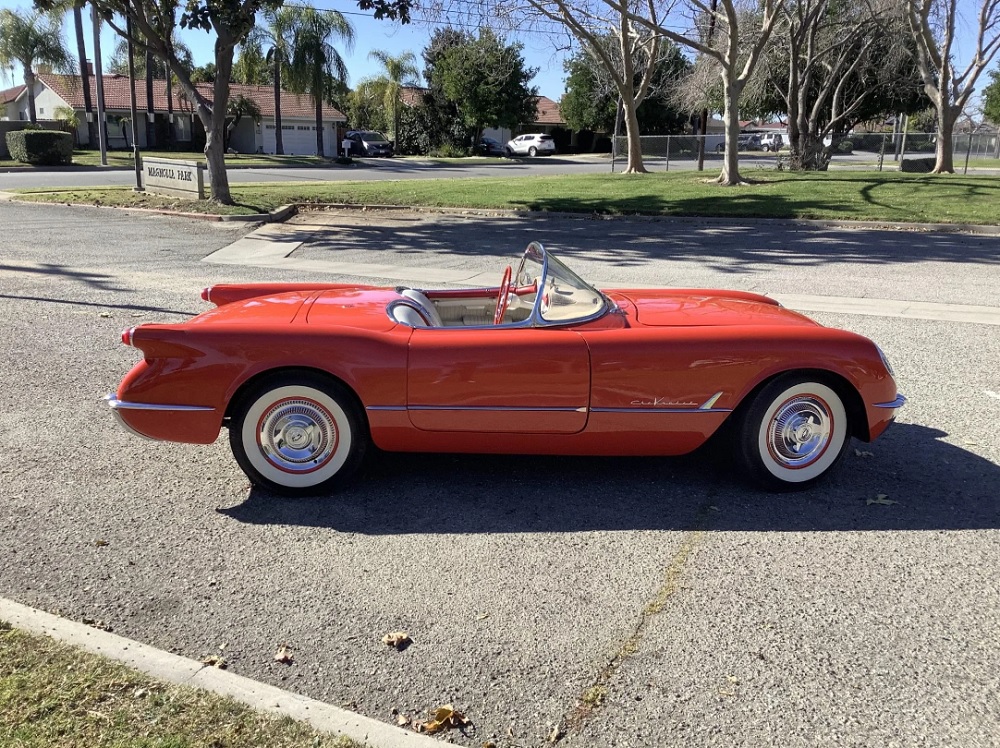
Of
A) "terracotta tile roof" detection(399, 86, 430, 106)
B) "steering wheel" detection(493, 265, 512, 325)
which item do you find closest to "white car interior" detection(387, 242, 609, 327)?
"steering wheel" detection(493, 265, 512, 325)

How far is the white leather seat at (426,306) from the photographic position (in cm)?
437

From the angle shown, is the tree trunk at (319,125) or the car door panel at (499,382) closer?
the car door panel at (499,382)

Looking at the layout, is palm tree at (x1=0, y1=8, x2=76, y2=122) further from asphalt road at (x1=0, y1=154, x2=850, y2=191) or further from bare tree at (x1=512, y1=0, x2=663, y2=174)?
bare tree at (x1=512, y1=0, x2=663, y2=174)

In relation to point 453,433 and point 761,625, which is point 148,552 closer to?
point 453,433

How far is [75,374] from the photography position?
5.94 metres

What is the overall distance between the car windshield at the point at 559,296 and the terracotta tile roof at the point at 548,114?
58.5 meters

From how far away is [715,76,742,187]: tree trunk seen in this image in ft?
66.3

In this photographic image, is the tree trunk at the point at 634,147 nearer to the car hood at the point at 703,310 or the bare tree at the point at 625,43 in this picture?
the bare tree at the point at 625,43

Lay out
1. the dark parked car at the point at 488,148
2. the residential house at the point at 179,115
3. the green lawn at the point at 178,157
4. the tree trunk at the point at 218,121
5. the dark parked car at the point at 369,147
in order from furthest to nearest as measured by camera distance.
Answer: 1. the dark parked car at the point at 488,148
2. the dark parked car at the point at 369,147
3. the residential house at the point at 179,115
4. the green lawn at the point at 178,157
5. the tree trunk at the point at 218,121

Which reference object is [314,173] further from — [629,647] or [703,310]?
[629,647]

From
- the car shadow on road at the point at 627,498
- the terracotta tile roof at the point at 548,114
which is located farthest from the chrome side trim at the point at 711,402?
the terracotta tile roof at the point at 548,114

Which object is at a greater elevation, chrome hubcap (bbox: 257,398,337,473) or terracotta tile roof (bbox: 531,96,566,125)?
terracotta tile roof (bbox: 531,96,566,125)

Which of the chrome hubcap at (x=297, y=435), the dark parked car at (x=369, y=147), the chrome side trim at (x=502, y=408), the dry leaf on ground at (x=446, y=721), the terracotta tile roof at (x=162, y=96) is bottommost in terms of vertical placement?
the dry leaf on ground at (x=446, y=721)

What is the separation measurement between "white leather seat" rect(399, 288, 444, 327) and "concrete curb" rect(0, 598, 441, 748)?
2.10m
